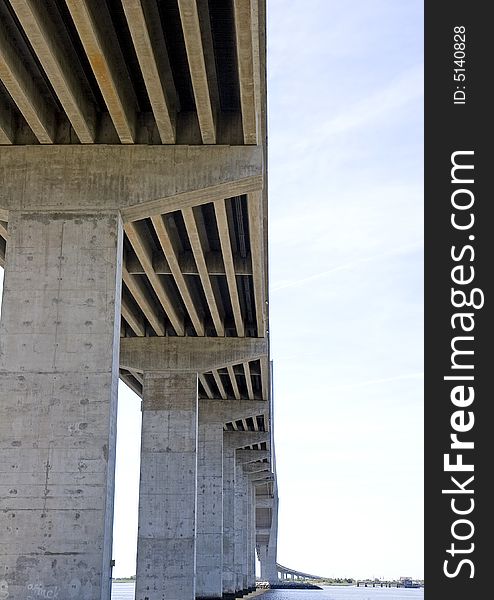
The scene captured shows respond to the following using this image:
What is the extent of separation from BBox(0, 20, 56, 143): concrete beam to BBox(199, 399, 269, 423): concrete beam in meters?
27.8

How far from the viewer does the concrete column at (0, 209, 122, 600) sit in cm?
1520

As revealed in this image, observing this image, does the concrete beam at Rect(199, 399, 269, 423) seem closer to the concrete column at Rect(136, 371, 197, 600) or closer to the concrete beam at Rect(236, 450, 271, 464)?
the concrete column at Rect(136, 371, 197, 600)

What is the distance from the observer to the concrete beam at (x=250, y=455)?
58.7 m

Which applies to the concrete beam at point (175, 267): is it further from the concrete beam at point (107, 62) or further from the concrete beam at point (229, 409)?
the concrete beam at point (229, 409)

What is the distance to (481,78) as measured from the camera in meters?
11.4

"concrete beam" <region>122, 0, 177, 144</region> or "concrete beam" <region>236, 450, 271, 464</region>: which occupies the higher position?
"concrete beam" <region>122, 0, 177, 144</region>

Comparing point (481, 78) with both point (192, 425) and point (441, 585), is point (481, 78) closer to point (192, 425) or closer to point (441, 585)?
point (441, 585)

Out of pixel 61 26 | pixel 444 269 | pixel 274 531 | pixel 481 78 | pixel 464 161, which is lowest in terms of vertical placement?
pixel 274 531

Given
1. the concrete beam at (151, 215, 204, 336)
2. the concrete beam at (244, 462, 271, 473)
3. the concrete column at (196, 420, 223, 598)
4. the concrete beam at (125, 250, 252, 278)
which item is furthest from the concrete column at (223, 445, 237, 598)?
the concrete beam at (125, 250, 252, 278)

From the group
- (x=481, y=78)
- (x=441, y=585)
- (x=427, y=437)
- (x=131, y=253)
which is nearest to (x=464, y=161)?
(x=481, y=78)

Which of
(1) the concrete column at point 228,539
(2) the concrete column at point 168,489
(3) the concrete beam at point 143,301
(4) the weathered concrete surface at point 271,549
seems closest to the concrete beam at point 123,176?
(3) the concrete beam at point 143,301

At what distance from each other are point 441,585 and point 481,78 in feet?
20.6

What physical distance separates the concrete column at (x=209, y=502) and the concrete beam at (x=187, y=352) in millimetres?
10982

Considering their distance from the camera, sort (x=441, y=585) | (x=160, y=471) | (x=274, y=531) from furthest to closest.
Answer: (x=274, y=531), (x=160, y=471), (x=441, y=585)
